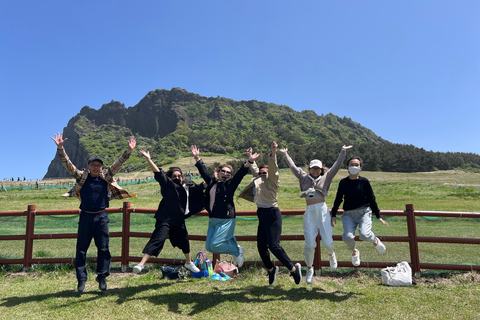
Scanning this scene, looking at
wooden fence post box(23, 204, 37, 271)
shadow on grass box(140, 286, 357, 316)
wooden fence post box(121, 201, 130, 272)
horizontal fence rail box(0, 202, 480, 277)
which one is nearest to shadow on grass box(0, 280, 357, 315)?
shadow on grass box(140, 286, 357, 316)

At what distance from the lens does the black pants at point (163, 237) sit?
16.4 ft

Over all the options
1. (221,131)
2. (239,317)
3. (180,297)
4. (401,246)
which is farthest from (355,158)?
(221,131)

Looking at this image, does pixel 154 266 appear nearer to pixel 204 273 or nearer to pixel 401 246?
pixel 204 273

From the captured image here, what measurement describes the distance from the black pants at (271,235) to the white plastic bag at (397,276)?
1850mm

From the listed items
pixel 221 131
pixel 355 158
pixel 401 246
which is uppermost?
pixel 221 131

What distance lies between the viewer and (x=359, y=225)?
5188 millimetres

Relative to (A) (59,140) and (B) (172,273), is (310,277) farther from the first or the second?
(A) (59,140)

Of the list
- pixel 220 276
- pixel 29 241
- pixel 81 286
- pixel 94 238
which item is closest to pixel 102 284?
pixel 81 286

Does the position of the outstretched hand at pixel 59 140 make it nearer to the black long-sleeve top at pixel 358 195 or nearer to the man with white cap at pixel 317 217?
the man with white cap at pixel 317 217

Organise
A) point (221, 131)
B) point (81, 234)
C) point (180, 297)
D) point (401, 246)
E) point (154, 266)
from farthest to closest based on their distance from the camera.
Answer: point (221, 131), point (401, 246), point (154, 266), point (81, 234), point (180, 297)

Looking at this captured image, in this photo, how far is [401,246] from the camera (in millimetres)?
11133

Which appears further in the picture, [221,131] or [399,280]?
[221,131]

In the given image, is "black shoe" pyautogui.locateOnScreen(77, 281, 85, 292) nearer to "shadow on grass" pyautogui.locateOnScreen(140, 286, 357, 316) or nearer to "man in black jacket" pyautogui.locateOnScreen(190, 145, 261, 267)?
"shadow on grass" pyautogui.locateOnScreen(140, 286, 357, 316)

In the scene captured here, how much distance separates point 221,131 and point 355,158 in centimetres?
19606
